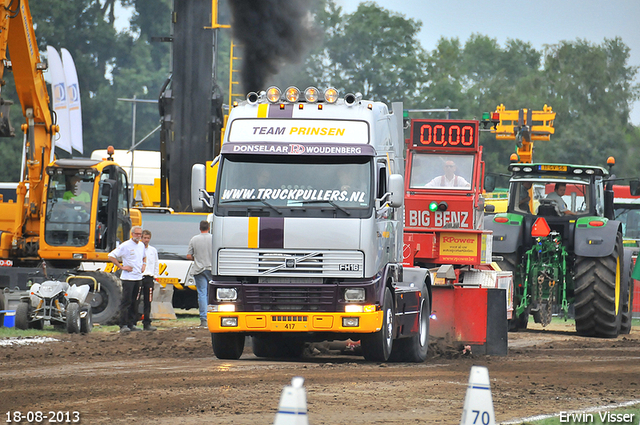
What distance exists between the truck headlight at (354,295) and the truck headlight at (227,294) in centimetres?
131

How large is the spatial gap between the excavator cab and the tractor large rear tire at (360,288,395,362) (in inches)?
364

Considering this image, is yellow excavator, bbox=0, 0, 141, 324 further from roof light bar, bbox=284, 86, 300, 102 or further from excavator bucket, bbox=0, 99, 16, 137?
roof light bar, bbox=284, 86, 300, 102

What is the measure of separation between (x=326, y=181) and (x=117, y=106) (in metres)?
58.0

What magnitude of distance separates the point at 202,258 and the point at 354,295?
765cm

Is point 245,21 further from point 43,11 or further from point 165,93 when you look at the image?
point 43,11

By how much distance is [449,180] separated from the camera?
18484mm

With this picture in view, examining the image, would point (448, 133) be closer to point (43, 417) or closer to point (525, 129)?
point (525, 129)

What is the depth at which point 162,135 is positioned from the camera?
23.3 m

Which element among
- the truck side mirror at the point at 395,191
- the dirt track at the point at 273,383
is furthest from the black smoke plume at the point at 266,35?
the truck side mirror at the point at 395,191

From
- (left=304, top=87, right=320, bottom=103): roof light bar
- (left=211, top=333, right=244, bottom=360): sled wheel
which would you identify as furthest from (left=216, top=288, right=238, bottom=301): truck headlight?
(left=304, top=87, right=320, bottom=103): roof light bar

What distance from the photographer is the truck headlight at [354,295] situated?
40.1ft

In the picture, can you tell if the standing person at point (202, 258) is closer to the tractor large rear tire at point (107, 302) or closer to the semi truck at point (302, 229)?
the tractor large rear tire at point (107, 302)

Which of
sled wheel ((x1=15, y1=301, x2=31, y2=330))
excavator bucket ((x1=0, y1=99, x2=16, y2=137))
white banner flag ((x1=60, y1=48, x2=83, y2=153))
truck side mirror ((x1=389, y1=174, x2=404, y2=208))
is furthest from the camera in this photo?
white banner flag ((x1=60, y1=48, x2=83, y2=153))

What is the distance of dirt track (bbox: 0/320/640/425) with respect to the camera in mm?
8602
